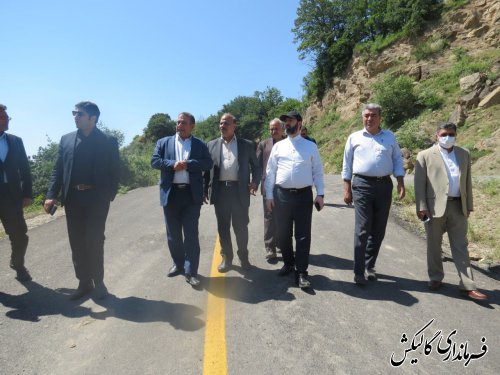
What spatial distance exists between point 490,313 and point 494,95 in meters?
15.2

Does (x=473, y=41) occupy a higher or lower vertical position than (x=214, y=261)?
higher

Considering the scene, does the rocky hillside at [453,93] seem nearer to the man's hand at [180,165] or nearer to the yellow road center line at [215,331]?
the yellow road center line at [215,331]

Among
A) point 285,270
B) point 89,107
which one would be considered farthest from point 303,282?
point 89,107

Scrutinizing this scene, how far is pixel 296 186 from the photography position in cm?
436

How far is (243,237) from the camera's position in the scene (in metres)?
4.96

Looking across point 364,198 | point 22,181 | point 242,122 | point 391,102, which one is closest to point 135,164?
point 391,102

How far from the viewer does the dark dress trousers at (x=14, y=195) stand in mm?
4699

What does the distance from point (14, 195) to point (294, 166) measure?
12.5ft

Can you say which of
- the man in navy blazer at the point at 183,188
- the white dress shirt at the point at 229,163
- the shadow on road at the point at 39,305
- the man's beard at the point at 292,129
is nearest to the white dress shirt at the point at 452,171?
the man's beard at the point at 292,129

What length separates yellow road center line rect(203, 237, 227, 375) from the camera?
107 inches

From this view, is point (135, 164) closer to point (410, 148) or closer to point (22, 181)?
point (410, 148)

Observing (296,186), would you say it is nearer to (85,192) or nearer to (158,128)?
(85,192)

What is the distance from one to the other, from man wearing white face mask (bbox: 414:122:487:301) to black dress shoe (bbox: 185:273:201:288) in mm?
2789

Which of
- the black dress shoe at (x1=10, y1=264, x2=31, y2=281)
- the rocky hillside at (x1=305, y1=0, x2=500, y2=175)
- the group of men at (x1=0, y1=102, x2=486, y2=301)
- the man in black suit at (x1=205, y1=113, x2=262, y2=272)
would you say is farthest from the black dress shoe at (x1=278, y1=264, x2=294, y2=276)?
the rocky hillside at (x1=305, y1=0, x2=500, y2=175)
